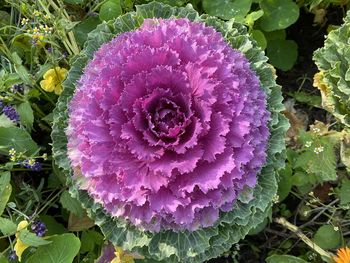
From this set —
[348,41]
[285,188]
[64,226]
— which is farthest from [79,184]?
[348,41]

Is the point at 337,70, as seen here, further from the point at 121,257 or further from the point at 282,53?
the point at 121,257

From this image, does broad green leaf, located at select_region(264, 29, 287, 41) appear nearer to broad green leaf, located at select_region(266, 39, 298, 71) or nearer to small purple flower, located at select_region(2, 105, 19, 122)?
broad green leaf, located at select_region(266, 39, 298, 71)

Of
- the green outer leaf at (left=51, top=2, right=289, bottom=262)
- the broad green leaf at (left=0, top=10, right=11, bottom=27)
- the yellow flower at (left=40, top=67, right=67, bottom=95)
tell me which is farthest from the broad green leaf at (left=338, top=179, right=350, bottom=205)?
the broad green leaf at (left=0, top=10, right=11, bottom=27)

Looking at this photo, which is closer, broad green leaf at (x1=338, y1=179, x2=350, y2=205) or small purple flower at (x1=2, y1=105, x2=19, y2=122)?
small purple flower at (x1=2, y1=105, x2=19, y2=122)

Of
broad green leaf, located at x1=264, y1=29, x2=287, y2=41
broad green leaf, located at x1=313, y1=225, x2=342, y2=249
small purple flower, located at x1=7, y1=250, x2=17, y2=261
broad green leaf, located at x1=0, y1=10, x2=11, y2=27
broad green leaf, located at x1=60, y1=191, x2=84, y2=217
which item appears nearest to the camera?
small purple flower, located at x1=7, y1=250, x2=17, y2=261

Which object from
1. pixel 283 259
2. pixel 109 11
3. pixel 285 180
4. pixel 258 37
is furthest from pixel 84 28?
pixel 283 259

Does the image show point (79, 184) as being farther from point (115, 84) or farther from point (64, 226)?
point (64, 226)

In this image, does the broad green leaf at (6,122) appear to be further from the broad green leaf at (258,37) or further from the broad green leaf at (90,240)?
the broad green leaf at (258,37)

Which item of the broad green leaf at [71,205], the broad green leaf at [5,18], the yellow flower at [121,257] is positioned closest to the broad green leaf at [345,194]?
the yellow flower at [121,257]
